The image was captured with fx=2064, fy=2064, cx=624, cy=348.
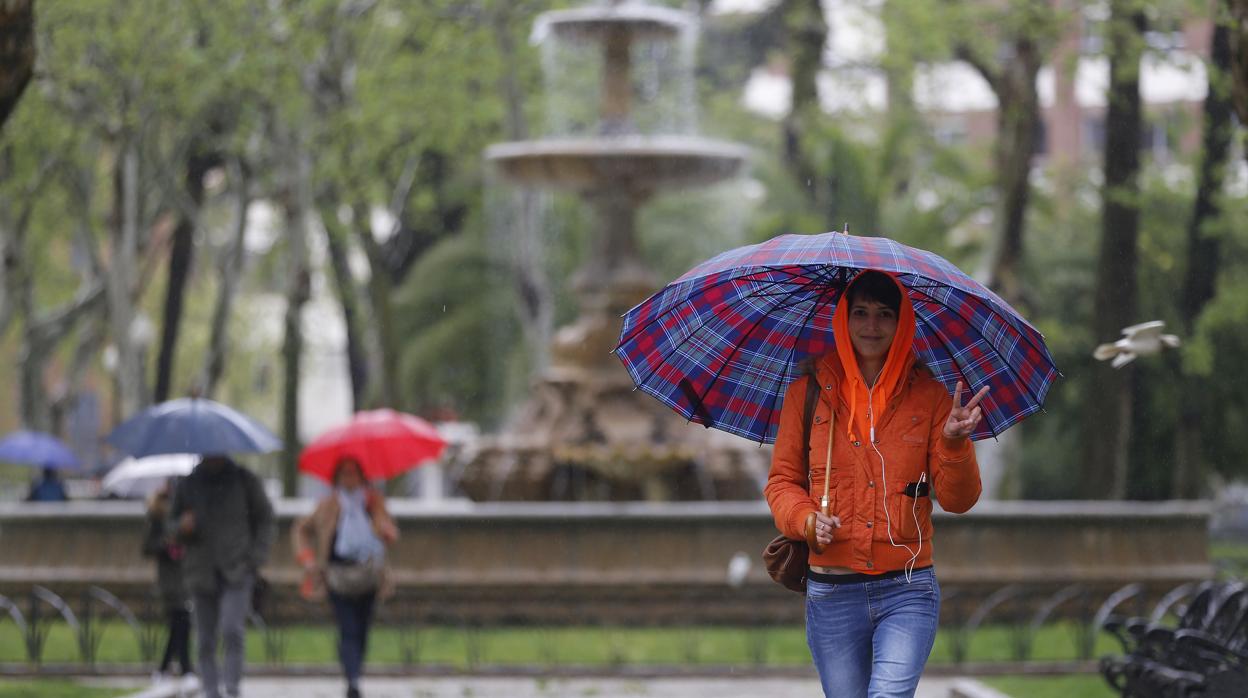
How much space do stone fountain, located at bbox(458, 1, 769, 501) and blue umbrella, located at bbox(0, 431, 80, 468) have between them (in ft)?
15.7

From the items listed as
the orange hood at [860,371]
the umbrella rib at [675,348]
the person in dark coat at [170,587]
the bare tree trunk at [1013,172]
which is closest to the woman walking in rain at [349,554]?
the person in dark coat at [170,587]

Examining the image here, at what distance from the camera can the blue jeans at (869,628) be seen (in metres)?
5.69

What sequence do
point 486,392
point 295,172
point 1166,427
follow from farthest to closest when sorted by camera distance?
point 486,392, point 1166,427, point 295,172

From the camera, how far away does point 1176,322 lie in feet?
101

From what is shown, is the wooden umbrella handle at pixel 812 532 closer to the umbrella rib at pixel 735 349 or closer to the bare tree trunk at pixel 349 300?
the umbrella rib at pixel 735 349

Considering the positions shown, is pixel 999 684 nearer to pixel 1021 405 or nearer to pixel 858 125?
pixel 1021 405

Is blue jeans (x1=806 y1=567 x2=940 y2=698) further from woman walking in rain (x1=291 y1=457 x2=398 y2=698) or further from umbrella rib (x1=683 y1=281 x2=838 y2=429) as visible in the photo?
woman walking in rain (x1=291 y1=457 x2=398 y2=698)

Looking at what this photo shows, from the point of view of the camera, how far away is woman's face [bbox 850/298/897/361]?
5.84 metres

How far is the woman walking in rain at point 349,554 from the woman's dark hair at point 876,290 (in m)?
6.12

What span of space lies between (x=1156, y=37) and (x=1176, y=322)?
5.22m

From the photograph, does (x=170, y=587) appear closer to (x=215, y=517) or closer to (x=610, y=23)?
(x=215, y=517)

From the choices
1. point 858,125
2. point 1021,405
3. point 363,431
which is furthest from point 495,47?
point 1021,405

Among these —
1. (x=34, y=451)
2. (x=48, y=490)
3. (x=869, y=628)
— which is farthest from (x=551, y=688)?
(x=34, y=451)

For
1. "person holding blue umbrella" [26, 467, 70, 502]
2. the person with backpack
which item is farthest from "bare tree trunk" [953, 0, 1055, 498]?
the person with backpack
